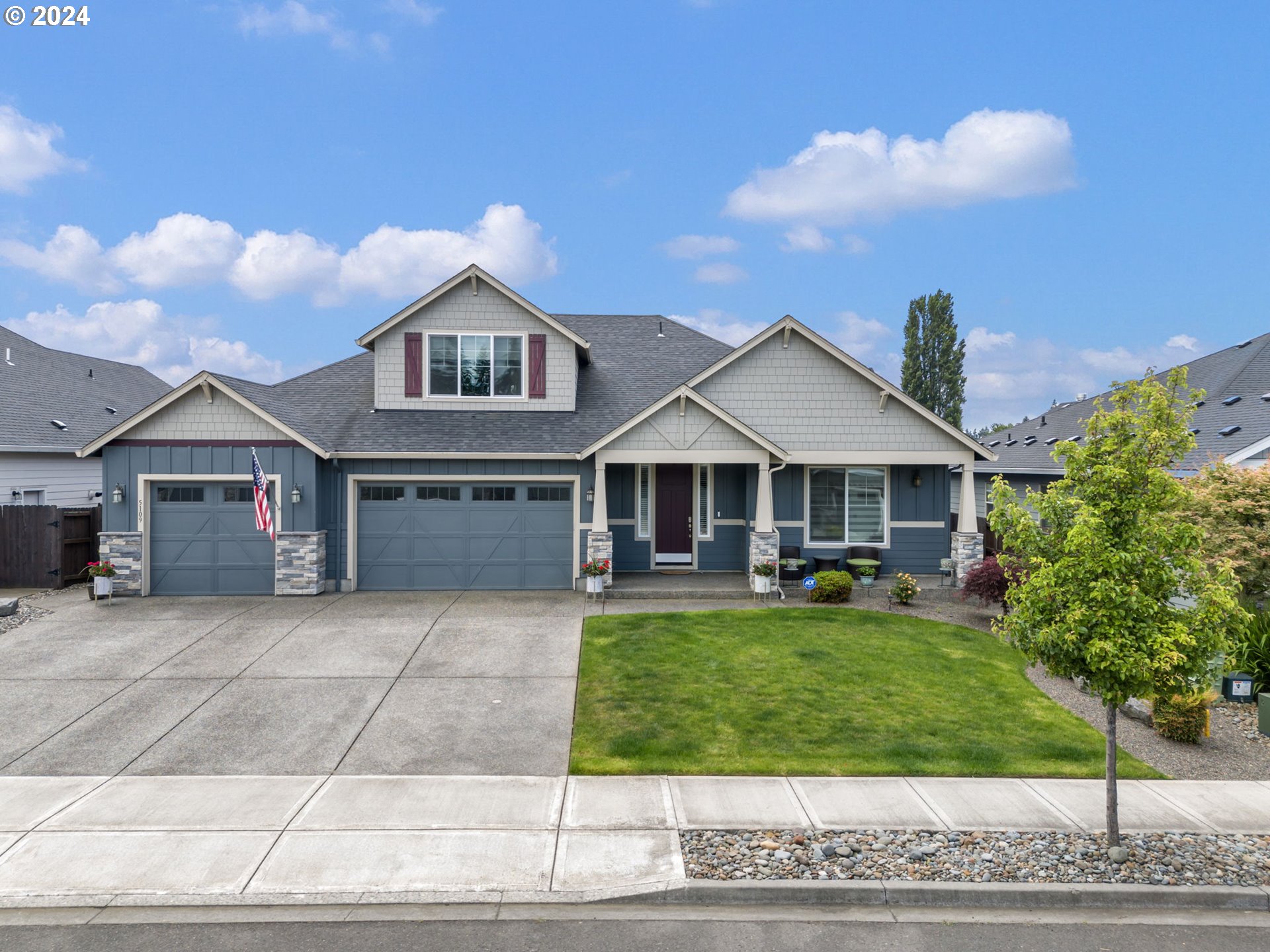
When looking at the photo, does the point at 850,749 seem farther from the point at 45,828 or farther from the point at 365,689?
the point at 45,828

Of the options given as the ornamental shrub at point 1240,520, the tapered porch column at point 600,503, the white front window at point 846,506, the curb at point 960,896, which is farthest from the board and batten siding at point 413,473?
the curb at point 960,896

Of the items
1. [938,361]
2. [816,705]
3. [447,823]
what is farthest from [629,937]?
[938,361]

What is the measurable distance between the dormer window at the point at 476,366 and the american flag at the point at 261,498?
13.9 feet

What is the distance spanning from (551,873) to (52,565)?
16.4 meters

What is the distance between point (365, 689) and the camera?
9.81m

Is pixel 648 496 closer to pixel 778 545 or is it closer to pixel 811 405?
pixel 778 545

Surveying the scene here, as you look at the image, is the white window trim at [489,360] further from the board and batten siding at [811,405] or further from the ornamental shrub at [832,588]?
the ornamental shrub at [832,588]

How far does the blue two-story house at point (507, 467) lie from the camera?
604 inches

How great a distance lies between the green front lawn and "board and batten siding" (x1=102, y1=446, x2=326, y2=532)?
708 centimetres

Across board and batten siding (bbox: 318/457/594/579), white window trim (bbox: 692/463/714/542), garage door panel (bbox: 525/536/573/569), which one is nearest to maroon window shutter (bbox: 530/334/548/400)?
board and batten siding (bbox: 318/457/594/579)

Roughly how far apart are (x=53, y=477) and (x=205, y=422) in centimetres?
965

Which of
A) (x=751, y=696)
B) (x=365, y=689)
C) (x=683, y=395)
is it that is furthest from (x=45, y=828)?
(x=683, y=395)

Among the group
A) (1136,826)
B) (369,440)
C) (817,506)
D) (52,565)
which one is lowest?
(1136,826)

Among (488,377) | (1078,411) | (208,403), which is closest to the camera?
(208,403)
